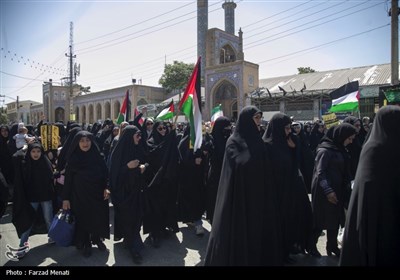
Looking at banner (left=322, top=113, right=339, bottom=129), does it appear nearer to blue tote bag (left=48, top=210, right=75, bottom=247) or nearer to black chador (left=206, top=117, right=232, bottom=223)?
black chador (left=206, top=117, right=232, bottom=223)

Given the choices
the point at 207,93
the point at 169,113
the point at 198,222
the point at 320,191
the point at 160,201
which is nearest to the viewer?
the point at 320,191

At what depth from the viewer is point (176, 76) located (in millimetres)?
37438

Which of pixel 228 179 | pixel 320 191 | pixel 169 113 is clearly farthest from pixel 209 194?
pixel 169 113

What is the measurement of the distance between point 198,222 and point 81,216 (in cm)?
182

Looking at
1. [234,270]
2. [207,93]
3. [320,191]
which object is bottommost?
[234,270]

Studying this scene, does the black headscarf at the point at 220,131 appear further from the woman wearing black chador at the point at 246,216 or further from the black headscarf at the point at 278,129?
the woman wearing black chador at the point at 246,216

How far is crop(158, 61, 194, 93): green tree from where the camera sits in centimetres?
3734

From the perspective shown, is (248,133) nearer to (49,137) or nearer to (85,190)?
(85,190)

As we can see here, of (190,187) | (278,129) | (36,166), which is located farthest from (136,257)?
(278,129)

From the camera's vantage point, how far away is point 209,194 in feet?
15.1

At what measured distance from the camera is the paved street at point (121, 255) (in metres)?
3.65

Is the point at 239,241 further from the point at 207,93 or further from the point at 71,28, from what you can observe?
the point at 71,28

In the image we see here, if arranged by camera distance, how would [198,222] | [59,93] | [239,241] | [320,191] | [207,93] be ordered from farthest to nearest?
[59,93] < [207,93] < [198,222] < [320,191] < [239,241]

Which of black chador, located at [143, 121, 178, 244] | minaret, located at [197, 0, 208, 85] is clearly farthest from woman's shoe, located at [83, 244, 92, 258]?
minaret, located at [197, 0, 208, 85]
